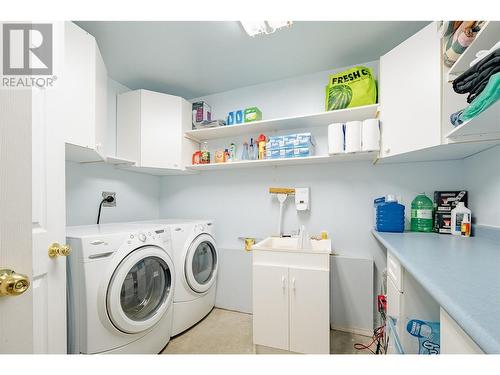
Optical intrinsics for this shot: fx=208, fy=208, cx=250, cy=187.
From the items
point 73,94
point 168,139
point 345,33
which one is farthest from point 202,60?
point 345,33

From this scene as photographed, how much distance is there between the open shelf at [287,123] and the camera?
1741 millimetres

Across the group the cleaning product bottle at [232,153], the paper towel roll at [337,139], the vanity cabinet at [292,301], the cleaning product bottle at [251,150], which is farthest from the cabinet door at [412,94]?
the cleaning product bottle at [232,153]

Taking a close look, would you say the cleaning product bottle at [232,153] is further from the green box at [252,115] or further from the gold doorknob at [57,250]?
the gold doorknob at [57,250]

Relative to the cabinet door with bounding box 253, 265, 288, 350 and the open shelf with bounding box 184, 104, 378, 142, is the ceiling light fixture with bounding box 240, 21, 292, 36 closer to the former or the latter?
the open shelf with bounding box 184, 104, 378, 142

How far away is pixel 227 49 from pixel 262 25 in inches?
17.3

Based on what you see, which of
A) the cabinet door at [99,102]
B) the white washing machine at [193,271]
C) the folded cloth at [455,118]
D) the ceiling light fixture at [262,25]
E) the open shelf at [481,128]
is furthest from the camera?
the white washing machine at [193,271]

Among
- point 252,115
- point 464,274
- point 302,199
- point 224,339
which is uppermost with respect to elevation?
point 252,115

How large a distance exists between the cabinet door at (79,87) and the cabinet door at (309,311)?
1.74 metres

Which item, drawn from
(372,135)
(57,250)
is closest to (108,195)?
(57,250)

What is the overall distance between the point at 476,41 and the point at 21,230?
6.34 feet

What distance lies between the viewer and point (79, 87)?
1381mm

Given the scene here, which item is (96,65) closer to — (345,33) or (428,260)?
(345,33)

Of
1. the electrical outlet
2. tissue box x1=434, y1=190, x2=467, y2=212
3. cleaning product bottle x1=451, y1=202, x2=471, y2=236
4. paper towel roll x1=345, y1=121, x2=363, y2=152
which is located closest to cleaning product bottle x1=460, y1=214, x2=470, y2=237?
cleaning product bottle x1=451, y1=202, x2=471, y2=236

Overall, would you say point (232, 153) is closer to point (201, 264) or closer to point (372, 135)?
point (201, 264)
